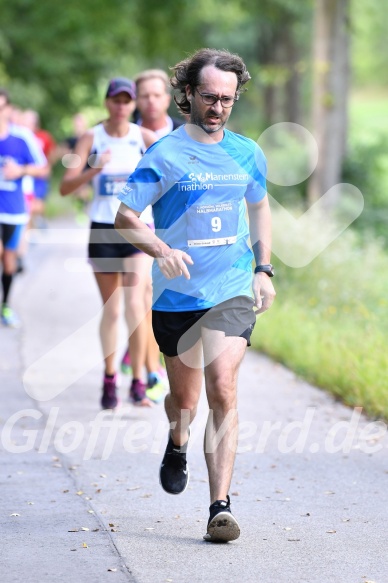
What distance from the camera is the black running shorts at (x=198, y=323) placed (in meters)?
5.47

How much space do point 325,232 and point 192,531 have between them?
9702 millimetres

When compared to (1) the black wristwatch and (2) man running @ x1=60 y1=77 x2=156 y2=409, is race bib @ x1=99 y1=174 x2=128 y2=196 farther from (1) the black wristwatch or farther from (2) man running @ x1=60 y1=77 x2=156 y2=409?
(1) the black wristwatch

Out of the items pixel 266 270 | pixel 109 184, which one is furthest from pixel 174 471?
pixel 109 184

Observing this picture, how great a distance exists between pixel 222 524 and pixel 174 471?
78 centimetres

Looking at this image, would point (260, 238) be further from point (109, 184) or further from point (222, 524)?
point (109, 184)

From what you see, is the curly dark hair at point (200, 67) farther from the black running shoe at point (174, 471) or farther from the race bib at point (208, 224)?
the black running shoe at point (174, 471)

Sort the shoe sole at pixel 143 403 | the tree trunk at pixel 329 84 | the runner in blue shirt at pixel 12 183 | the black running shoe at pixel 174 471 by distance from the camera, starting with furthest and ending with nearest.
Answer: the tree trunk at pixel 329 84
the runner in blue shirt at pixel 12 183
the shoe sole at pixel 143 403
the black running shoe at pixel 174 471

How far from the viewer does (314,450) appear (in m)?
7.37

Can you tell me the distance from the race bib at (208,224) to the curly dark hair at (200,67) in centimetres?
53

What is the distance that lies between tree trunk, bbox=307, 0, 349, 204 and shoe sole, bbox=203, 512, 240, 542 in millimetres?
13628

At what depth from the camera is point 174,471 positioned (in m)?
5.94

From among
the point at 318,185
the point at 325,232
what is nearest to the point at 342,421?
the point at 325,232

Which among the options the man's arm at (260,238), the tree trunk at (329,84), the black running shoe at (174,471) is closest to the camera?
the man's arm at (260,238)

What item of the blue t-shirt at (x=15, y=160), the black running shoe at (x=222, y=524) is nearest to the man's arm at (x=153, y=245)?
the black running shoe at (x=222, y=524)
